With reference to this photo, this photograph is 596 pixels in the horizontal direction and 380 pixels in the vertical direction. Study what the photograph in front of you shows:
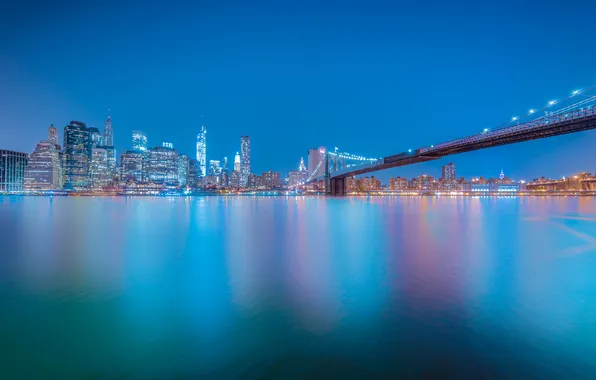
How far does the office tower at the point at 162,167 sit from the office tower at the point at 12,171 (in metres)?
53.2

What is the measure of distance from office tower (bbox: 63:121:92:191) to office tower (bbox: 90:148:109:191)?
2.02 m

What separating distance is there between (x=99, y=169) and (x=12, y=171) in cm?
3536

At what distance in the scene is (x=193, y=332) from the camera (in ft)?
16.6

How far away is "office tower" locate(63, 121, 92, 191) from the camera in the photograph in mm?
152500

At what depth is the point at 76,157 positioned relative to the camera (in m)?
159

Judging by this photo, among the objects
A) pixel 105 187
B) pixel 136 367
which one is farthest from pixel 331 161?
pixel 105 187

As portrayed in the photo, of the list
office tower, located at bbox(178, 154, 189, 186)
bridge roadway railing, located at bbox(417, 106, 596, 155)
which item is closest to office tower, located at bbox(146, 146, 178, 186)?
office tower, located at bbox(178, 154, 189, 186)

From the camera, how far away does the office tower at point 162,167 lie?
176 m

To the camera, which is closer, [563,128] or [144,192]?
[563,128]

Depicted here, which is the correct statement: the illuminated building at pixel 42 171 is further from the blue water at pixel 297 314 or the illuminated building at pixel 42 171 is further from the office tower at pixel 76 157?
the blue water at pixel 297 314

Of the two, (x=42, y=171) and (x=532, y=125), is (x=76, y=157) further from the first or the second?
(x=532, y=125)

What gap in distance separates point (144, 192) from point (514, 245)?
161 m

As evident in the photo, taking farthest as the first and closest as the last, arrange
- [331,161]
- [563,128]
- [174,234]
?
[331,161]
[563,128]
[174,234]

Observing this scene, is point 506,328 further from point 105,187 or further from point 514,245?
point 105,187
